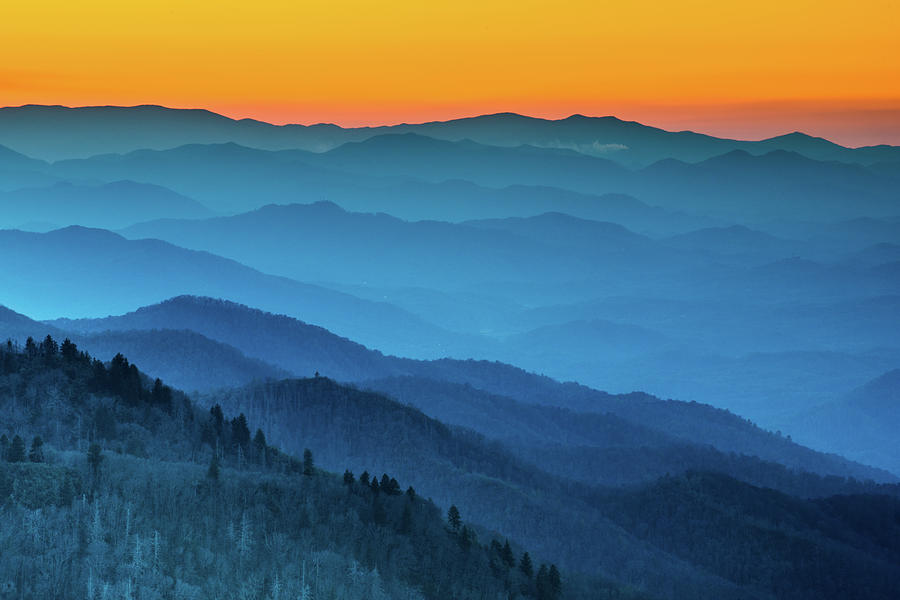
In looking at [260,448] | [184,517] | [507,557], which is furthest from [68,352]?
[507,557]

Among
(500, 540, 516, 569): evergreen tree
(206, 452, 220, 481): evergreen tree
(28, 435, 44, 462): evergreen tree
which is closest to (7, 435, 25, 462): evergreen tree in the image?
(28, 435, 44, 462): evergreen tree

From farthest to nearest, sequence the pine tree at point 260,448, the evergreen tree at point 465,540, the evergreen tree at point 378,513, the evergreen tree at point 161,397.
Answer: the evergreen tree at point 161,397
the pine tree at point 260,448
the evergreen tree at point 465,540
the evergreen tree at point 378,513

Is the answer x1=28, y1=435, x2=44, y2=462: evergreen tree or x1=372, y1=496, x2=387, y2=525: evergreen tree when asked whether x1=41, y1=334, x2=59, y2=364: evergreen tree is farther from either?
x1=372, y1=496, x2=387, y2=525: evergreen tree

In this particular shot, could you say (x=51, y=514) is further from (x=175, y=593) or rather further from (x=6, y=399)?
(x=6, y=399)

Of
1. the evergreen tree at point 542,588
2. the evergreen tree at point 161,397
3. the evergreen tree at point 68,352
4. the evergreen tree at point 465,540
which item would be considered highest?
the evergreen tree at point 68,352

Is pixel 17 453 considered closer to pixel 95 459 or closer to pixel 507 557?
pixel 95 459

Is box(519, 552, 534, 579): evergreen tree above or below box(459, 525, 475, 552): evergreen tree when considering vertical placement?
below

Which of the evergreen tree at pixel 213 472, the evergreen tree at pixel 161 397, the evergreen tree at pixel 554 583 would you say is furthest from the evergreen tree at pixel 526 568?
the evergreen tree at pixel 161 397

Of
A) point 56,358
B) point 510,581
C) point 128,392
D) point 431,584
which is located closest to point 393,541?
point 431,584

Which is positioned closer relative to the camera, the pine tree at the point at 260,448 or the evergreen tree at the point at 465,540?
the evergreen tree at the point at 465,540

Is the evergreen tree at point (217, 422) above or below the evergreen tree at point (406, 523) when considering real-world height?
above

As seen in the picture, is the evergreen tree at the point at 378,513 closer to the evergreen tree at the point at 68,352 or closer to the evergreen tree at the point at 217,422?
the evergreen tree at the point at 217,422
